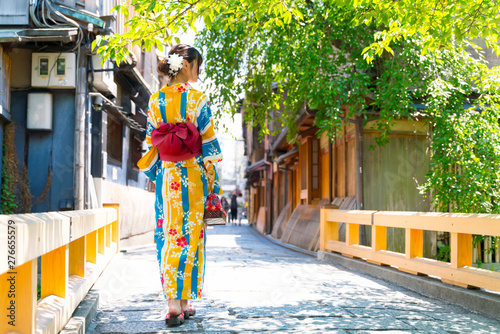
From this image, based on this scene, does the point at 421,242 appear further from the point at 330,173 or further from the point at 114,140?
the point at 114,140

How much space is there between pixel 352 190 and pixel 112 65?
21.0 feet

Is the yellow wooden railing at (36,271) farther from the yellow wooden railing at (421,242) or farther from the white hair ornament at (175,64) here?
the yellow wooden railing at (421,242)

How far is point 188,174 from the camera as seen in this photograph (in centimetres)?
416

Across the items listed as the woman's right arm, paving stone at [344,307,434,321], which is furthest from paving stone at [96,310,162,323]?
paving stone at [344,307,434,321]

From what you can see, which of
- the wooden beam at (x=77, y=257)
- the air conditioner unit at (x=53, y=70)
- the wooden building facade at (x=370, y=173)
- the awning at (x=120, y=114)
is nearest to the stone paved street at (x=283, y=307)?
the wooden beam at (x=77, y=257)

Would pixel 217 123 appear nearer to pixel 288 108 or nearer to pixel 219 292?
pixel 288 108

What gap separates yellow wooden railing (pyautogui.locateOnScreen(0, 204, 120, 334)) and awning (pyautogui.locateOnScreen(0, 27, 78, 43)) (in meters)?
6.52

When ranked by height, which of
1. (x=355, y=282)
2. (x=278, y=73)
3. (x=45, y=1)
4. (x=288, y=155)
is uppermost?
(x=45, y=1)

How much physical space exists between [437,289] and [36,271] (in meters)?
4.21

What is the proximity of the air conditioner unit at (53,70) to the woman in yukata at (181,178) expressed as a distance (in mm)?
7382

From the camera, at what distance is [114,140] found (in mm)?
14828

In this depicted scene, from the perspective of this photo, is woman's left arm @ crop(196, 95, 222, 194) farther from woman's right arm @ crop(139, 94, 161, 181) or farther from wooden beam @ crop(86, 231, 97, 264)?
wooden beam @ crop(86, 231, 97, 264)

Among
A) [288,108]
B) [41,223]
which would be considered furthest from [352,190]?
[41,223]

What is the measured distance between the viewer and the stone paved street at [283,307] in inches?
152
